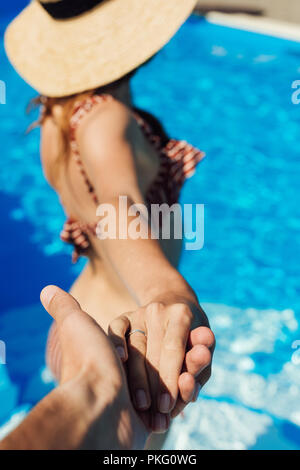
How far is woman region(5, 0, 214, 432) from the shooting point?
894 mm

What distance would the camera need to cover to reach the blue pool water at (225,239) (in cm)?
274

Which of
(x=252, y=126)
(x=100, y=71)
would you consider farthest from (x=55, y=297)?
(x=252, y=126)

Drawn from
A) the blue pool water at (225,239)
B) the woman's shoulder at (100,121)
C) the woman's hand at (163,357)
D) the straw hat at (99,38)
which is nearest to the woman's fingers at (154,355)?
the woman's hand at (163,357)

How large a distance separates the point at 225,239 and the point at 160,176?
95.3 inches

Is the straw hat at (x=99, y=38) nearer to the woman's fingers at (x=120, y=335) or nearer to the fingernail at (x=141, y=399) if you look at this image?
the woman's fingers at (x=120, y=335)

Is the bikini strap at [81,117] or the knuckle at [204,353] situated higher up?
the bikini strap at [81,117]

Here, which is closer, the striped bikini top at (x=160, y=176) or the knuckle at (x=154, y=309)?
the knuckle at (x=154, y=309)

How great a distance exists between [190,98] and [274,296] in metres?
2.94

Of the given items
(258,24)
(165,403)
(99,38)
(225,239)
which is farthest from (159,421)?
(258,24)

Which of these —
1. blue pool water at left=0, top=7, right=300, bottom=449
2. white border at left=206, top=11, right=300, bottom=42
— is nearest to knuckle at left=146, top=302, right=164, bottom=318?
blue pool water at left=0, top=7, right=300, bottom=449

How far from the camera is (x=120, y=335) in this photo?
35.3 inches

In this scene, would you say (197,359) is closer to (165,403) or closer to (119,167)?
(165,403)

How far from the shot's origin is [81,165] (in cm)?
141

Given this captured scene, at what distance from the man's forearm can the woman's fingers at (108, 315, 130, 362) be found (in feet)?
0.53
